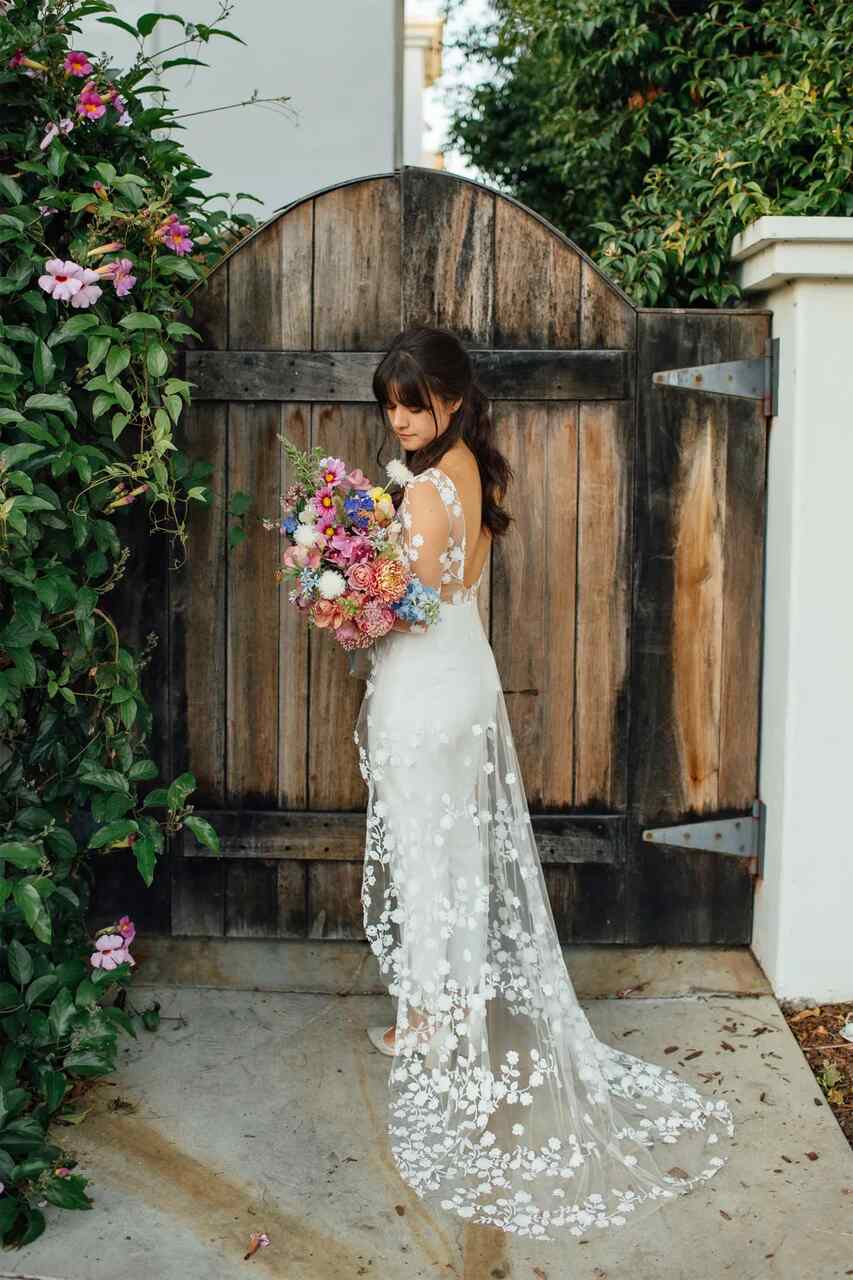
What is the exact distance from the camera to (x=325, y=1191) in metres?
2.63

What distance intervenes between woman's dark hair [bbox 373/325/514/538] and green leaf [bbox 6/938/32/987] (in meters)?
1.34

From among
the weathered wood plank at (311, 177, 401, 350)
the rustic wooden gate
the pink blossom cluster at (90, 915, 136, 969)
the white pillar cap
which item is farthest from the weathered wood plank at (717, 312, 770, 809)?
the pink blossom cluster at (90, 915, 136, 969)

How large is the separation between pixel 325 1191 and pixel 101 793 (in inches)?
38.6

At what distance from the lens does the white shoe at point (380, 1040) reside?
126 inches

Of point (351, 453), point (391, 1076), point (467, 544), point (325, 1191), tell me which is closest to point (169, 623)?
point (351, 453)

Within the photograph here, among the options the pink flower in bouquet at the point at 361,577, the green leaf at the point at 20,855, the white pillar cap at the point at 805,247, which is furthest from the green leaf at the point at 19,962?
the white pillar cap at the point at 805,247

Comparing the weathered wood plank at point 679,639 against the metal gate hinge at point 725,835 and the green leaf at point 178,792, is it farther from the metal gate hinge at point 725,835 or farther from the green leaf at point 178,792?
the green leaf at point 178,792

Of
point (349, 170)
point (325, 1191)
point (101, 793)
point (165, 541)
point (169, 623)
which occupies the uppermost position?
point (349, 170)

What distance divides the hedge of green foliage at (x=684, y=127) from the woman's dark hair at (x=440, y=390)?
0.98 metres

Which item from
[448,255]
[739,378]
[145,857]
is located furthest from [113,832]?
[739,378]

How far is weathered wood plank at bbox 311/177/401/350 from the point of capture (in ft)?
Answer: 11.0

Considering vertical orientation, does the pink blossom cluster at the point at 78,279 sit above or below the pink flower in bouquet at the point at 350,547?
above

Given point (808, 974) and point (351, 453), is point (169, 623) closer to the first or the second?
point (351, 453)

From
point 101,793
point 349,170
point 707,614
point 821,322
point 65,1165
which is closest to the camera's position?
point 65,1165
